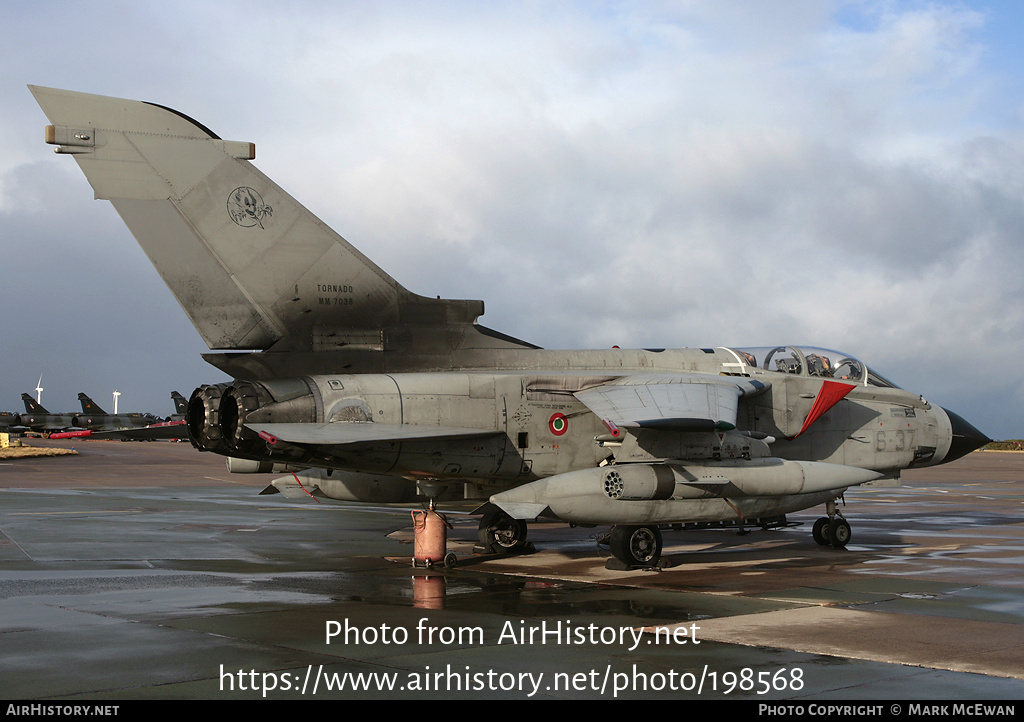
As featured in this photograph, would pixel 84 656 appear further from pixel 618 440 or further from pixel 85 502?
pixel 85 502

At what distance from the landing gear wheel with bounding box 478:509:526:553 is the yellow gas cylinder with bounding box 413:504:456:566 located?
6.58 ft

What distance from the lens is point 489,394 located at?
1319 cm

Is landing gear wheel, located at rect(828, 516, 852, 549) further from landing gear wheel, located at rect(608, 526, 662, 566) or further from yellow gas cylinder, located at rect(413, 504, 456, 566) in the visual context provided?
yellow gas cylinder, located at rect(413, 504, 456, 566)

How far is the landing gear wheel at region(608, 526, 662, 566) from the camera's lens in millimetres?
13109

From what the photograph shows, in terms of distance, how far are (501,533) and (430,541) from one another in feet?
7.88

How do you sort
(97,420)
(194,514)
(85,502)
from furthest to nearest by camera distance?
(97,420) → (85,502) → (194,514)

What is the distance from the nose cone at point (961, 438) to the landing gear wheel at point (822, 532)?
2.25 m

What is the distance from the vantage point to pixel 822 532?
1588 cm

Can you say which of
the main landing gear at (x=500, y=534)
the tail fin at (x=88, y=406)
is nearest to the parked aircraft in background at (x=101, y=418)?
the tail fin at (x=88, y=406)

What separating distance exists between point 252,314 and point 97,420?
2922 inches

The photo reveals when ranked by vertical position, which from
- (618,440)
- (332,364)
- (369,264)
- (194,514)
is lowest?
(194,514)
